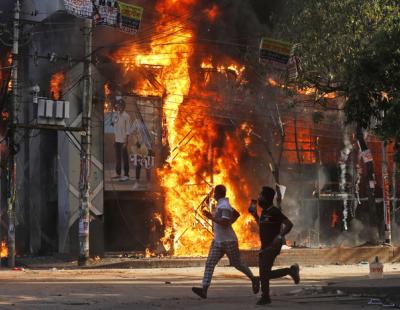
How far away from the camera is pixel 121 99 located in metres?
28.2

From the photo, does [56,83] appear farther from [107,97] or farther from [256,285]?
[256,285]

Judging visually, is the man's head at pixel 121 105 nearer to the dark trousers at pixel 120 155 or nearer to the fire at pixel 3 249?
the dark trousers at pixel 120 155

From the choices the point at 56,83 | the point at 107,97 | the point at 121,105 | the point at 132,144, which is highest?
the point at 56,83

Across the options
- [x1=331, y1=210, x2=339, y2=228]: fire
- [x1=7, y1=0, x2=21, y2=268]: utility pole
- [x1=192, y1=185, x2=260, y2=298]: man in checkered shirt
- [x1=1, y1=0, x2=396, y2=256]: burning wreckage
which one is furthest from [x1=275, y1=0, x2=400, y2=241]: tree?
[x1=331, y1=210, x2=339, y2=228]: fire

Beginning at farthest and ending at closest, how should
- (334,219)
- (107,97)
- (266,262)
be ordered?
1. (334,219)
2. (107,97)
3. (266,262)

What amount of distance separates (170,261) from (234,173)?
9.20 meters

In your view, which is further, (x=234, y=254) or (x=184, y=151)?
(x=184, y=151)

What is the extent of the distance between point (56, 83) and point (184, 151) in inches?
237

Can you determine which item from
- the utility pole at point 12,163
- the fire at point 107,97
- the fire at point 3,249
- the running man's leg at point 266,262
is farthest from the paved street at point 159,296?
the fire at point 3,249

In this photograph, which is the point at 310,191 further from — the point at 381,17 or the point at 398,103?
the point at 398,103

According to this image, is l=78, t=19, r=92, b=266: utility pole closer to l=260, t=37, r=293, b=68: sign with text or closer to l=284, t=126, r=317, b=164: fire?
l=260, t=37, r=293, b=68: sign with text

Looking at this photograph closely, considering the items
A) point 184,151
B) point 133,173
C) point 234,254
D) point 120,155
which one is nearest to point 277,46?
point 120,155

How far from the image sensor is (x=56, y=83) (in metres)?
28.1

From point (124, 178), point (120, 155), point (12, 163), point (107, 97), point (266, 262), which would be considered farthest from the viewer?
point (124, 178)
